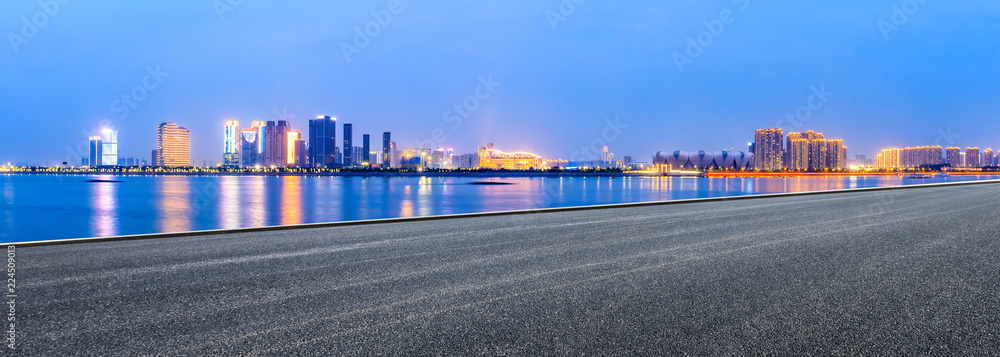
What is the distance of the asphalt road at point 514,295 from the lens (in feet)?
12.9

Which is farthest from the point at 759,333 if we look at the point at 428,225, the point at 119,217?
the point at 119,217

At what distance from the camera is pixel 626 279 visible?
19.8 feet

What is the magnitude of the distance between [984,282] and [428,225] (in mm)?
9492

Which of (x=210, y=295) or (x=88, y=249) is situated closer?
(x=210, y=295)

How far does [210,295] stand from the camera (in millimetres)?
5332

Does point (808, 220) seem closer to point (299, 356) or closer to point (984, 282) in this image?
point (984, 282)

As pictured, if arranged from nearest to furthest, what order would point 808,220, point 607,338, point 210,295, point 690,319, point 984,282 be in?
point 607,338 → point 690,319 → point 210,295 → point 984,282 → point 808,220

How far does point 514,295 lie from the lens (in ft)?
17.4

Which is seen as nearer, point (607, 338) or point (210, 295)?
point (607, 338)

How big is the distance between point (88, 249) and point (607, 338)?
342 inches

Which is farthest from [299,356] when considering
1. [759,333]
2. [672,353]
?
[759,333]

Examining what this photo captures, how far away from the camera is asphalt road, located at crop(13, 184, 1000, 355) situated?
3.95 metres

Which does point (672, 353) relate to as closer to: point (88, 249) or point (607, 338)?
point (607, 338)

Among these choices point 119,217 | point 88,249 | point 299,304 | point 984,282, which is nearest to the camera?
point 299,304
